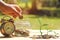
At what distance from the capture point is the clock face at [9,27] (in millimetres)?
9344

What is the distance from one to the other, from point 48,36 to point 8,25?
1.14m

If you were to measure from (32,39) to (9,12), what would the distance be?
4.21 feet

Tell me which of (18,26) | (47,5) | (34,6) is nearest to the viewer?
(18,26)

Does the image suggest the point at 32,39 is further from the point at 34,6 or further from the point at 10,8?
the point at 34,6

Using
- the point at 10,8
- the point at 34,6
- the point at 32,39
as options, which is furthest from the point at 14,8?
the point at 34,6

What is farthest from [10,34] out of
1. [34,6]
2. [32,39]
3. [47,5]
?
[47,5]

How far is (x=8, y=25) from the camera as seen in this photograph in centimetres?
939

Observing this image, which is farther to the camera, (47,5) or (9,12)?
(47,5)

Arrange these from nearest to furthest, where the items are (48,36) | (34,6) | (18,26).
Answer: (48,36)
(18,26)
(34,6)

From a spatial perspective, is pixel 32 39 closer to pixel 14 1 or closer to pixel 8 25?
pixel 8 25

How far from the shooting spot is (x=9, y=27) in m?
9.41

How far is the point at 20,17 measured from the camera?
9500 mm

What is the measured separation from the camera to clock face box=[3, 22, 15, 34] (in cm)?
934

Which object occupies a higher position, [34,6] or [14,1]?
[14,1]
